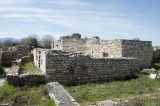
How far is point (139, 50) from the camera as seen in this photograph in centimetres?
1738

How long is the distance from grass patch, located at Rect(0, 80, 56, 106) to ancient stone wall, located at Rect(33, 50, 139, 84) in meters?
1.47

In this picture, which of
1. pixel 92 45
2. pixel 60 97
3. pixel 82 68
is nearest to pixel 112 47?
pixel 92 45

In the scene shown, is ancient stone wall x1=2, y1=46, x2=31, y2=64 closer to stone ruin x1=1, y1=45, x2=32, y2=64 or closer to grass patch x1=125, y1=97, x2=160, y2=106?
stone ruin x1=1, y1=45, x2=32, y2=64

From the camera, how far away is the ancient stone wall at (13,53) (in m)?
19.9

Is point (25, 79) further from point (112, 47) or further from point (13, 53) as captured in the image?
point (13, 53)

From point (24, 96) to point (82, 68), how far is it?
3956mm

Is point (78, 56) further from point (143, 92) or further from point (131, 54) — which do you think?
point (131, 54)

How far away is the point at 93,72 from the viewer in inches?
440

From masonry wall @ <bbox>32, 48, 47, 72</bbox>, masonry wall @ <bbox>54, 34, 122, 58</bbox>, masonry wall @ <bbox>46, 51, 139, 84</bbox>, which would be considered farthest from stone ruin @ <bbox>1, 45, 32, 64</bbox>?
masonry wall @ <bbox>46, 51, 139, 84</bbox>

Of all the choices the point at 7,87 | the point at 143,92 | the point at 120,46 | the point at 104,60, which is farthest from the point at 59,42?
the point at 143,92

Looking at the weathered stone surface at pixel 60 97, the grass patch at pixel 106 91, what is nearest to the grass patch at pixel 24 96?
the weathered stone surface at pixel 60 97

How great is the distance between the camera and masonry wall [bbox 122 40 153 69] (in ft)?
53.5

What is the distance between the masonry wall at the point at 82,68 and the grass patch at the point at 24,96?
1.47 metres

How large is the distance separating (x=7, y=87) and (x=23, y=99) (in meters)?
1.76
